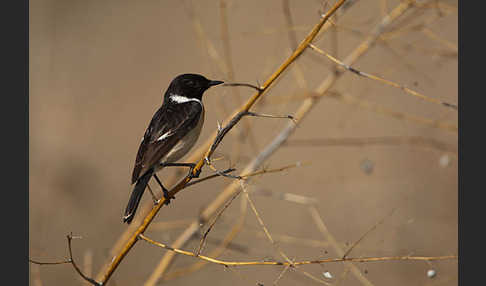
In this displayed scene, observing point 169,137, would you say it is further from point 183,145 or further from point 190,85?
point 190,85

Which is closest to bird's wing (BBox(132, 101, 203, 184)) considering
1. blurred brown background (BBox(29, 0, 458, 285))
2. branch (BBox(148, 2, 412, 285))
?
branch (BBox(148, 2, 412, 285))

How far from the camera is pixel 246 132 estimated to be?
387 centimetres

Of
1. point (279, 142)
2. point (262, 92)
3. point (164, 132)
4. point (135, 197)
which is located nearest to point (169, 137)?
point (164, 132)

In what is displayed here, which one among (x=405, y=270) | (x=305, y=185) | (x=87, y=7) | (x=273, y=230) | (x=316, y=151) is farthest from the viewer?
(x=87, y=7)

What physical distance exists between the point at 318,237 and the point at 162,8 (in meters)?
5.05

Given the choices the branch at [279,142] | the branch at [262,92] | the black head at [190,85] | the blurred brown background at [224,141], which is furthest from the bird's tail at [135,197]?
the blurred brown background at [224,141]

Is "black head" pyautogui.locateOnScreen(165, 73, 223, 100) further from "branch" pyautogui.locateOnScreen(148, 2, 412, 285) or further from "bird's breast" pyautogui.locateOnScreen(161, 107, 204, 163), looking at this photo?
"branch" pyautogui.locateOnScreen(148, 2, 412, 285)

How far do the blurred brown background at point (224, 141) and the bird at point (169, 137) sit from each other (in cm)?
247

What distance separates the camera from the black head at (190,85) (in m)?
3.53

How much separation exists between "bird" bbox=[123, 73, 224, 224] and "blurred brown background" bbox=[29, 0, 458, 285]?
2473 millimetres

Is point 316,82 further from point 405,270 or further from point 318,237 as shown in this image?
point 405,270

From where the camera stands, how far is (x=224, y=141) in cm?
713

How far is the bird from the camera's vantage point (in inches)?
121

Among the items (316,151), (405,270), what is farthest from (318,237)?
(316,151)
